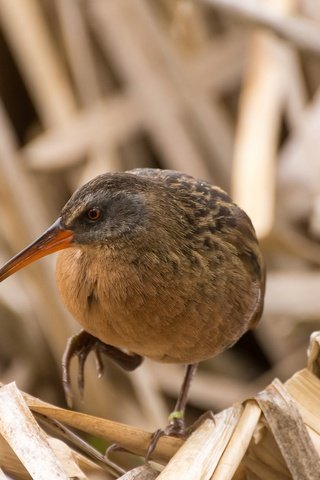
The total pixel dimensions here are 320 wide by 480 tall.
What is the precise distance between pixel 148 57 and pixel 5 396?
118 inches

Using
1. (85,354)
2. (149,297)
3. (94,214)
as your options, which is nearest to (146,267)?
(149,297)

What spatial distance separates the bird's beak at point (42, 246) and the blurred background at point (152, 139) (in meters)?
1.61

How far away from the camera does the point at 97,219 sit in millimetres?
2555

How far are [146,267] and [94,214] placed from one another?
18 cm

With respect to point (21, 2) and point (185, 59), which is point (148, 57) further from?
point (21, 2)

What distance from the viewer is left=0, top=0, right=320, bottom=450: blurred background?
14.2 ft

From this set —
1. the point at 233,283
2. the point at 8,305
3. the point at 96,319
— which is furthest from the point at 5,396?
the point at 8,305

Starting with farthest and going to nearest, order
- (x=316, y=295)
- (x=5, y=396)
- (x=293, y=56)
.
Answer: (x=293, y=56), (x=316, y=295), (x=5, y=396)

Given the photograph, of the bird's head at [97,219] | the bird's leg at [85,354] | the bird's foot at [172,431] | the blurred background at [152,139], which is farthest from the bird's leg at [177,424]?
the blurred background at [152,139]

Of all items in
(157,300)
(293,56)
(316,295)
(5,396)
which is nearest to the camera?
(5,396)

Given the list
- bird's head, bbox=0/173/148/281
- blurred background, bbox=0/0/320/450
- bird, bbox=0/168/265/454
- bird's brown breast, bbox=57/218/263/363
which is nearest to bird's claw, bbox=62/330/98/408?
bird, bbox=0/168/265/454

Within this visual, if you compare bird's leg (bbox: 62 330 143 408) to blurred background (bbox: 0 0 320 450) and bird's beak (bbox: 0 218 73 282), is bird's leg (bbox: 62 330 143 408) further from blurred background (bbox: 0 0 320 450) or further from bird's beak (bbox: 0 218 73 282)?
blurred background (bbox: 0 0 320 450)

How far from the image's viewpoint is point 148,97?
4.89 m

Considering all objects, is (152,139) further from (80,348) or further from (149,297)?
(149,297)
